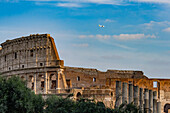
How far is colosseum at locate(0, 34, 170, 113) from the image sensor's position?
50500 millimetres

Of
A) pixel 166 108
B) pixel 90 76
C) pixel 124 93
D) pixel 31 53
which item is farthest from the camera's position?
pixel 166 108

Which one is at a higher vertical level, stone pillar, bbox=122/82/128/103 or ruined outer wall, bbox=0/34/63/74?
ruined outer wall, bbox=0/34/63/74

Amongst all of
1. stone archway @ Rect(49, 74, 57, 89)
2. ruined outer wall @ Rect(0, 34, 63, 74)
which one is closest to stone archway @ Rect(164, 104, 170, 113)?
stone archway @ Rect(49, 74, 57, 89)

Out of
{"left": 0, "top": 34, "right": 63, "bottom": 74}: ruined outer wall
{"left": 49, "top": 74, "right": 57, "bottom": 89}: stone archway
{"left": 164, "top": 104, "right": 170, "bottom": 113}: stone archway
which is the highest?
{"left": 0, "top": 34, "right": 63, "bottom": 74}: ruined outer wall

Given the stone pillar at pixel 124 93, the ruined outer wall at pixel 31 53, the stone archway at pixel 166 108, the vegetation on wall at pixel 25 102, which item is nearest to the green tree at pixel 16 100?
the vegetation on wall at pixel 25 102

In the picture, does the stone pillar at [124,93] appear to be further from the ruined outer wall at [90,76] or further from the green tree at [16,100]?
the ruined outer wall at [90,76]

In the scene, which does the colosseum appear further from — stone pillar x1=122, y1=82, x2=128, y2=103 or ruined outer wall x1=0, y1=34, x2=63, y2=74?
stone pillar x1=122, y1=82, x2=128, y2=103

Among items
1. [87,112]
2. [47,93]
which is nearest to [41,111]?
[87,112]

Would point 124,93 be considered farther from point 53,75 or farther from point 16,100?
point 53,75

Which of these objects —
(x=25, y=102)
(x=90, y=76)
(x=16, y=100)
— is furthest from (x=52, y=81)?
(x=16, y=100)

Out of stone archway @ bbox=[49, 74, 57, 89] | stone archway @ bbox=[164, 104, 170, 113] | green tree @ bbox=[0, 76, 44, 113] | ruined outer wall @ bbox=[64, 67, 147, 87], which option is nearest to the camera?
green tree @ bbox=[0, 76, 44, 113]

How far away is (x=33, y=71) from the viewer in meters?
52.8

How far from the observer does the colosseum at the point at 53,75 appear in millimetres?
50500

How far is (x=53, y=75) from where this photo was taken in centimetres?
5547
